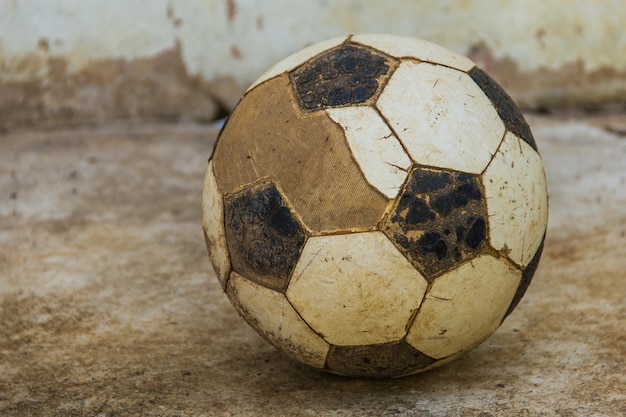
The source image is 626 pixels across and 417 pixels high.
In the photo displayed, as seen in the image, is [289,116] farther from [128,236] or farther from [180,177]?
[180,177]

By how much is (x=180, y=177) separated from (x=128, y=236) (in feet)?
3.57

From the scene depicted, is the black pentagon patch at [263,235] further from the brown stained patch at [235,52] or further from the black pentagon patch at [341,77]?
the brown stained patch at [235,52]

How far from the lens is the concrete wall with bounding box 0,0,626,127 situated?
6.36 meters

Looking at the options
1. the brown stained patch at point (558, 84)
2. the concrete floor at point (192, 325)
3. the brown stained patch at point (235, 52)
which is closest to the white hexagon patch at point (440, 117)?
the concrete floor at point (192, 325)

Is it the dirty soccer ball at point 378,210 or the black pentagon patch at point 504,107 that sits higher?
the black pentagon patch at point 504,107

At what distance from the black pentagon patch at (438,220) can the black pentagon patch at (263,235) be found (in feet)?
0.89

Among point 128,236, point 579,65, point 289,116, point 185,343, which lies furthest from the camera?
point 579,65

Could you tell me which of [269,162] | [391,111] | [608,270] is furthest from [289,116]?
[608,270]

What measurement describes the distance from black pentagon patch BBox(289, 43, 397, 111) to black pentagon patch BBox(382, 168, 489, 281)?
0.30 metres

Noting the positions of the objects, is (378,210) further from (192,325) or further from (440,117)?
(192,325)

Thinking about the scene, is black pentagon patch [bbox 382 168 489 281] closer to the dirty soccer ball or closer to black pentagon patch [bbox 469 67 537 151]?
the dirty soccer ball

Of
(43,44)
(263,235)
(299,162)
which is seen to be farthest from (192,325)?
(43,44)

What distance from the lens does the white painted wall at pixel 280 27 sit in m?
6.35

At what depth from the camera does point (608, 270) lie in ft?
11.0
